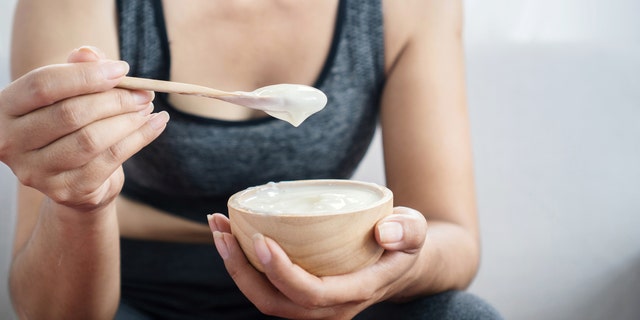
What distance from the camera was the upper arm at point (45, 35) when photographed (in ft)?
2.99

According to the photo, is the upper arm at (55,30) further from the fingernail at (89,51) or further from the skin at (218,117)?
the fingernail at (89,51)

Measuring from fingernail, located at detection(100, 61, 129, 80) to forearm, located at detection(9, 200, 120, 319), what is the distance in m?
0.22

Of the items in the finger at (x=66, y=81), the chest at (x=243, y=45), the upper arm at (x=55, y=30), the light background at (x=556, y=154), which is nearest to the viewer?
the finger at (x=66, y=81)

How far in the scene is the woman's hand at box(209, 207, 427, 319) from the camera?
617mm

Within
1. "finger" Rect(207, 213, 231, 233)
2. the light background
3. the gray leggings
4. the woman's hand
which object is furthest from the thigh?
the light background

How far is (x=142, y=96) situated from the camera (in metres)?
0.62

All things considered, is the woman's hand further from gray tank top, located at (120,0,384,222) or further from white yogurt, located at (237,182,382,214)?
gray tank top, located at (120,0,384,222)

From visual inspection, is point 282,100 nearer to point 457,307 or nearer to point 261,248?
point 261,248

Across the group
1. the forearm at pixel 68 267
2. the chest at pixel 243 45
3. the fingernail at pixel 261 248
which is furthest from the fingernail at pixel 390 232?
the chest at pixel 243 45

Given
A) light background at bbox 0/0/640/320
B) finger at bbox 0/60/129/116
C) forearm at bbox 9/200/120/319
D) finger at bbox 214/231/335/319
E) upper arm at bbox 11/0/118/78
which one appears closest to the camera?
finger at bbox 0/60/129/116

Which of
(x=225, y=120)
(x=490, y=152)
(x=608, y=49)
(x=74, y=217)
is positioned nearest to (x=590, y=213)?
(x=490, y=152)

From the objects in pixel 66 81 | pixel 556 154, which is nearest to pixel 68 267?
pixel 66 81

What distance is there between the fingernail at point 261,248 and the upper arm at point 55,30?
1.59ft

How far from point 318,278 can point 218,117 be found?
444 mm
